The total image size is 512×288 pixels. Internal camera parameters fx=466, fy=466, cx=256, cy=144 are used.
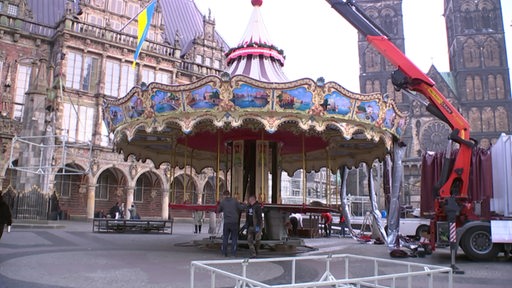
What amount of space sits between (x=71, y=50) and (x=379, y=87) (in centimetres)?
4213

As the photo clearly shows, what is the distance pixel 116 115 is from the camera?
12.3m

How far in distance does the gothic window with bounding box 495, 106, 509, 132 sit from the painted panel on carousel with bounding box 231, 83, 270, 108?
187 feet

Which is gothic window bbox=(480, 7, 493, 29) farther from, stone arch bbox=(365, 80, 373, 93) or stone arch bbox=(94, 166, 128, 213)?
stone arch bbox=(94, 166, 128, 213)

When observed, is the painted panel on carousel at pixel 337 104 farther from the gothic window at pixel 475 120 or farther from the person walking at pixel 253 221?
the gothic window at pixel 475 120

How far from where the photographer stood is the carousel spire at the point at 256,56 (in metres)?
12.6

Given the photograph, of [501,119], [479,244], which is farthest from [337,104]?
[501,119]

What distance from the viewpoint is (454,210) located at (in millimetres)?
9922

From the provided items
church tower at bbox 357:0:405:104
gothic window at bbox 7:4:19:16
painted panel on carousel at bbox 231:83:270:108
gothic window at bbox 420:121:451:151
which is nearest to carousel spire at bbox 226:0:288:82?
painted panel on carousel at bbox 231:83:270:108

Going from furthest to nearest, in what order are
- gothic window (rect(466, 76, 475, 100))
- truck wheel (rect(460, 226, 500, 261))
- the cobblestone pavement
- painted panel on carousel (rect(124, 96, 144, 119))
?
gothic window (rect(466, 76, 475, 100)), painted panel on carousel (rect(124, 96, 144, 119)), truck wheel (rect(460, 226, 500, 261)), the cobblestone pavement

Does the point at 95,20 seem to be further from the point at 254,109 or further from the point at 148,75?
the point at 254,109

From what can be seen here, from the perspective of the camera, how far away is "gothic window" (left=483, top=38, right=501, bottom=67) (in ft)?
201

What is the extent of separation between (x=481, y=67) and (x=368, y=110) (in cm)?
5771

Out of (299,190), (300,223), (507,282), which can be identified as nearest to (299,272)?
(507,282)

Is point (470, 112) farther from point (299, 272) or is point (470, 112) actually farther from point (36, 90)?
point (299, 272)
